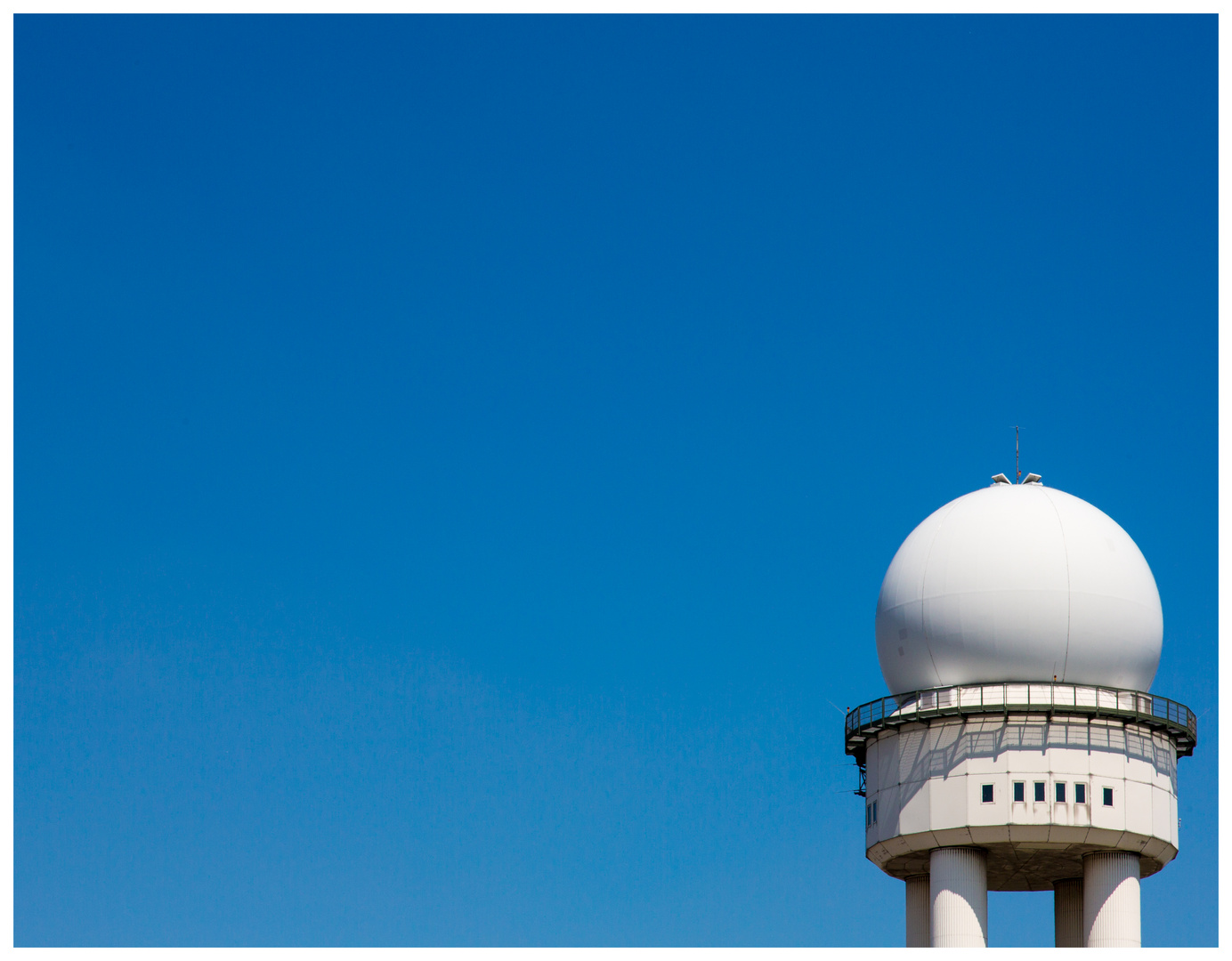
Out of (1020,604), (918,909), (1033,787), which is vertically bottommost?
(918,909)

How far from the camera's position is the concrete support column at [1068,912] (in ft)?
233

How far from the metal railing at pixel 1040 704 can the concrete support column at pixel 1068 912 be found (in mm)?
5840

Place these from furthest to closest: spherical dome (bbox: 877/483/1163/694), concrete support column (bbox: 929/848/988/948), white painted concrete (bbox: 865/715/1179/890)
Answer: spherical dome (bbox: 877/483/1163/694) < concrete support column (bbox: 929/848/988/948) < white painted concrete (bbox: 865/715/1179/890)

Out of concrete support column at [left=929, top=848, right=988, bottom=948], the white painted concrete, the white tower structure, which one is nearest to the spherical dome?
the white tower structure

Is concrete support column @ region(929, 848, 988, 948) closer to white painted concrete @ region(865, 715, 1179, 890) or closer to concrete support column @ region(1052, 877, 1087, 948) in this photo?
white painted concrete @ region(865, 715, 1179, 890)

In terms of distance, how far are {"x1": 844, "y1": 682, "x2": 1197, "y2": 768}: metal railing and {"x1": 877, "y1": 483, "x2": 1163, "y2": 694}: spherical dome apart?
49 cm

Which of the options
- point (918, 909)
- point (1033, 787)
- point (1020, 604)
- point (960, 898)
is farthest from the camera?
point (918, 909)

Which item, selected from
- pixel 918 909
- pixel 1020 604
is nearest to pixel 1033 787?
pixel 1020 604

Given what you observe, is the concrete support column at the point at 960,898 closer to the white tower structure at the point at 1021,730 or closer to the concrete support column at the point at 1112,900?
the white tower structure at the point at 1021,730

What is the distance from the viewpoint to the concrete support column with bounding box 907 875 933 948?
236 feet

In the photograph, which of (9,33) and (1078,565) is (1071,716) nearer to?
(1078,565)

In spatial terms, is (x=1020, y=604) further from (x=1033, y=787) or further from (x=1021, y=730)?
(x=1033, y=787)

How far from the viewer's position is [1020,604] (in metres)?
70.1

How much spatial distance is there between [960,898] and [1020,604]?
9.56m
